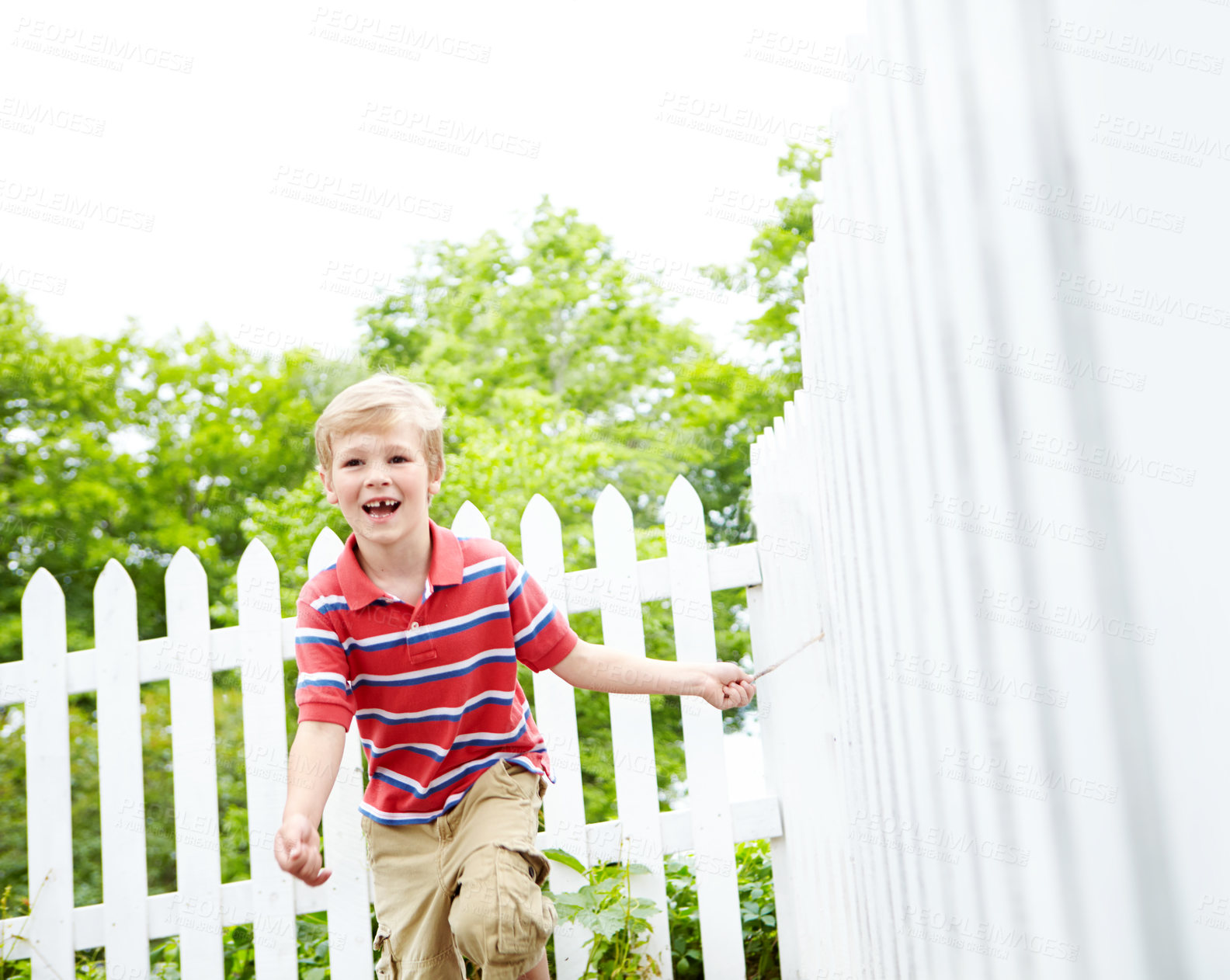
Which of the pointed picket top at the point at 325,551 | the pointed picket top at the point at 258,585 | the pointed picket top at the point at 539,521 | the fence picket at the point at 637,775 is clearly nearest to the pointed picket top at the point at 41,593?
the pointed picket top at the point at 258,585

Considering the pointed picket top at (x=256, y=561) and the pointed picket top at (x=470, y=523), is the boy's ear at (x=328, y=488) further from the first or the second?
the pointed picket top at (x=256, y=561)

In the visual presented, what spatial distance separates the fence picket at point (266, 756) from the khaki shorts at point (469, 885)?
69cm

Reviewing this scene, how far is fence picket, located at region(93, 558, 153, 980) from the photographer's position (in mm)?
2881

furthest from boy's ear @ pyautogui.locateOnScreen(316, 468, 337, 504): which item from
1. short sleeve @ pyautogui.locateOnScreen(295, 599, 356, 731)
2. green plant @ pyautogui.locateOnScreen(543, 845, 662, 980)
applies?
green plant @ pyautogui.locateOnScreen(543, 845, 662, 980)

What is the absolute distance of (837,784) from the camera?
2.09 meters

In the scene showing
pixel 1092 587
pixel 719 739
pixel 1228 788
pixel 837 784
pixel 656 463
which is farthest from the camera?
pixel 656 463

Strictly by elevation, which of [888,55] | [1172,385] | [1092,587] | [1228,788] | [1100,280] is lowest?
[1228,788]

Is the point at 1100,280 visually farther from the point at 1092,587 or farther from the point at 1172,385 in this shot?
the point at 1092,587

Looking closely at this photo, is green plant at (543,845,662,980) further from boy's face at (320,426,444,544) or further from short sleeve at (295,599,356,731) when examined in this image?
boy's face at (320,426,444,544)

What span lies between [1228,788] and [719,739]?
2238mm

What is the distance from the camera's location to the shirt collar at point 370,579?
7.31 feet

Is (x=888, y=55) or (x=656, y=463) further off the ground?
(x=656, y=463)

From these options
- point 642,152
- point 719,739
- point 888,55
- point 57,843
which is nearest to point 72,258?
point 642,152

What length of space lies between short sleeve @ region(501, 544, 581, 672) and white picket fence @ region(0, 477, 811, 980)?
0.46 meters
